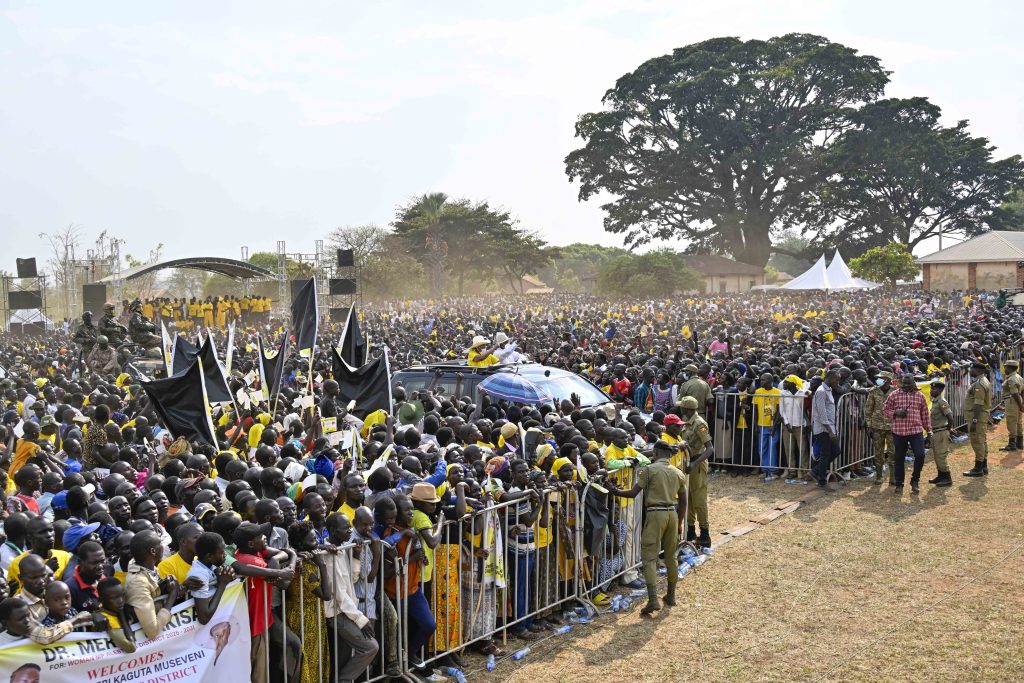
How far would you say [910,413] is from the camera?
1108cm

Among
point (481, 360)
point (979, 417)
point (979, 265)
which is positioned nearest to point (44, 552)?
point (481, 360)

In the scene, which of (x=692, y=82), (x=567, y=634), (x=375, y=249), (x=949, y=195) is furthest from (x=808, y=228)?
(x=567, y=634)

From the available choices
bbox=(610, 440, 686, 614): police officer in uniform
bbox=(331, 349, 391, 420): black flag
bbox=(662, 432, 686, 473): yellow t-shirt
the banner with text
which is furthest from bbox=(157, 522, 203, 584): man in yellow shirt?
bbox=(662, 432, 686, 473): yellow t-shirt

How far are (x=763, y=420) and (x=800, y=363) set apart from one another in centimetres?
196

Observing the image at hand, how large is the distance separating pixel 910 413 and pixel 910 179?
57.3 m

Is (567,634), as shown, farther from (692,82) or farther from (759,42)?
(759,42)

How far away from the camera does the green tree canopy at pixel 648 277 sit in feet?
191

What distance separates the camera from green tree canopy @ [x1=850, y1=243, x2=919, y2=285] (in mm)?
46750

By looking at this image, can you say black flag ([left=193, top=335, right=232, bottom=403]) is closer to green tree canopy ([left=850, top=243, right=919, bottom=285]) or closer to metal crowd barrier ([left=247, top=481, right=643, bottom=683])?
metal crowd barrier ([left=247, top=481, right=643, bottom=683])

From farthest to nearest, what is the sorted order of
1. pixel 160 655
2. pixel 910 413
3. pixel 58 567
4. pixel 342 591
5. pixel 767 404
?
pixel 767 404 → pixel 910 413 → pixel 342 591 → pixel 58 567 → pixel 160 655

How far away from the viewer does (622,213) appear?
228ft

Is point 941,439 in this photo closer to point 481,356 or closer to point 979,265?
point 481,356

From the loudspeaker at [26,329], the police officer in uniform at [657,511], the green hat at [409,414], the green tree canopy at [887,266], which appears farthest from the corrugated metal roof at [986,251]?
the police officer in uniform at [657,511]

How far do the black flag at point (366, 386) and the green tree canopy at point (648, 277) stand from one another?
48.6m
